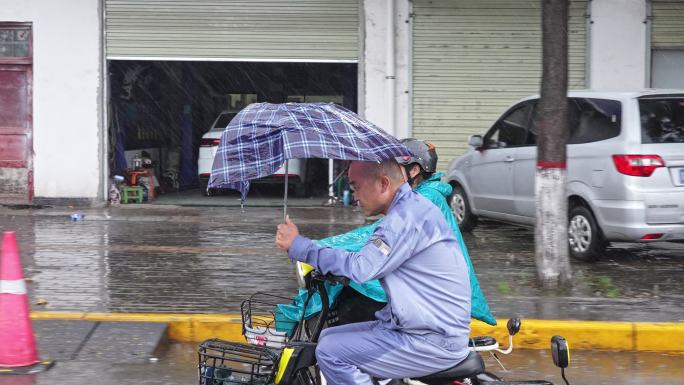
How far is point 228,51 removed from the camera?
14.6 m

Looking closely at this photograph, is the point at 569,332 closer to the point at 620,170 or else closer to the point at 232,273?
the point at 620,170

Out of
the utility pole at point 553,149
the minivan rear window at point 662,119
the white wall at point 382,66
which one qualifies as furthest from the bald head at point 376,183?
the white wall at point 382,66

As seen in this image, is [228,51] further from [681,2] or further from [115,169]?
[681,2]

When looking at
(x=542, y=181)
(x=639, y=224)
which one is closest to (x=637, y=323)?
(x=542, y=181)

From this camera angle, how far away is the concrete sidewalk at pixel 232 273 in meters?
7.08

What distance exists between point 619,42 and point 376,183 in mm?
11899

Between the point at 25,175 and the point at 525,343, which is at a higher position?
the point at 25,175

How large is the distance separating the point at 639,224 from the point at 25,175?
33.2ft

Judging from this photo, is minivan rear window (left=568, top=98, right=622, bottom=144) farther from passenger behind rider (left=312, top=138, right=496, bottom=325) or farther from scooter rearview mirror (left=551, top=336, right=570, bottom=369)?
scooter rearview mirror (left=551, top=336, right=570, bottom=369)

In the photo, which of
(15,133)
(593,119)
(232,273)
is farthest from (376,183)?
(15,133)

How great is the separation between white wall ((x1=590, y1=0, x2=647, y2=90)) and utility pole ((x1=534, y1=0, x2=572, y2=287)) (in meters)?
7.02

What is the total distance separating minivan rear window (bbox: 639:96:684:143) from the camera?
8.84 metres

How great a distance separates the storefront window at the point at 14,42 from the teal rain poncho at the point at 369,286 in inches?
448

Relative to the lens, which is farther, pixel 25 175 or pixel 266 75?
pixel 266 75
